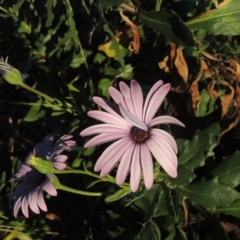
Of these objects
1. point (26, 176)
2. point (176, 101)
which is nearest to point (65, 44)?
point (176, 101)

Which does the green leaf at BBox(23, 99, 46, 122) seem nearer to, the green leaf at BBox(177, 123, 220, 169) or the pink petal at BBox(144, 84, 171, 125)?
the green leaf at BBox(177, 123, 220, 169)

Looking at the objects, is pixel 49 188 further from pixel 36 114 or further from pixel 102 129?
pixel 36 114

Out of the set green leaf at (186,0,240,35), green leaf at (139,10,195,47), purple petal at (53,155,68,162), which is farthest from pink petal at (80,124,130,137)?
green leaf at (186,0,240,35)

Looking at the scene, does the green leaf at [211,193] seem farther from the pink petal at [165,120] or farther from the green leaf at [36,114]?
the green leaf at [36,114]

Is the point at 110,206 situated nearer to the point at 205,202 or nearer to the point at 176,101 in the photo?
the point at 176,101

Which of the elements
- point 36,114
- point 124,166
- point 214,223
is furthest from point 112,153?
point 36,114

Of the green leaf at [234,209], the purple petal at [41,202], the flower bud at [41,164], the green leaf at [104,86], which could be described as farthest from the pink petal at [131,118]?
the green leaf at [104,86]
